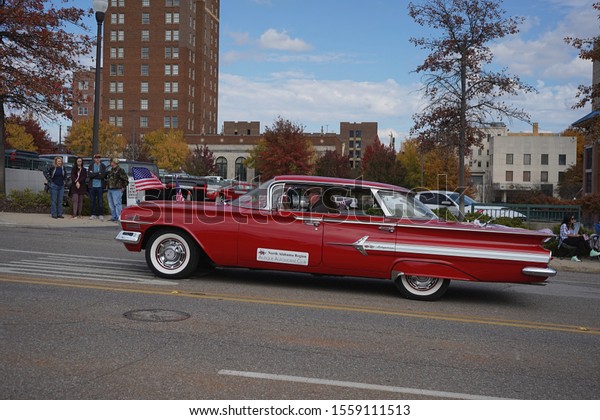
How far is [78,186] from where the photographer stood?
20.2 m

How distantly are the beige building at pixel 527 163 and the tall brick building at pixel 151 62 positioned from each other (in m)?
49.7

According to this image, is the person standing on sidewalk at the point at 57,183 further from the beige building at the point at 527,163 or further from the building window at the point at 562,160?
the building window at the point at 562,160

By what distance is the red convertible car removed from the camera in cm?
888

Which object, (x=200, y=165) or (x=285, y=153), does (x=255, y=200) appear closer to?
(x=285, y=153)

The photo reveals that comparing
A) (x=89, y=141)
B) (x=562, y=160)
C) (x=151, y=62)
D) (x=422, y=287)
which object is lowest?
(x=422, y=287)

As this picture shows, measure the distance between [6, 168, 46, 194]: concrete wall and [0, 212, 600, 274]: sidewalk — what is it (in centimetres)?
779

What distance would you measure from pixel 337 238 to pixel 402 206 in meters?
1.05

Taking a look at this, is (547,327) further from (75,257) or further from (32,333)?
(75,257)

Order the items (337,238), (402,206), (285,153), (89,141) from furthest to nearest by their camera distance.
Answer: (89,141) → (285,153) → (402,206) → (337,238)

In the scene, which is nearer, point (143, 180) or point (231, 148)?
point (143, 180)

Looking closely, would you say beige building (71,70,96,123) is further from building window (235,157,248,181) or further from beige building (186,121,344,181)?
building window (235,157,248,181)

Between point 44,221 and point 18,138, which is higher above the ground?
point 18,138

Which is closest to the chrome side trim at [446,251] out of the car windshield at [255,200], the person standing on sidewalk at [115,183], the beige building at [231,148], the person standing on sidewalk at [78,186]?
the car windshield at [255,200]

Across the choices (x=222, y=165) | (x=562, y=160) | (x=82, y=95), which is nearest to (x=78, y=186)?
(x=82, y=95)
